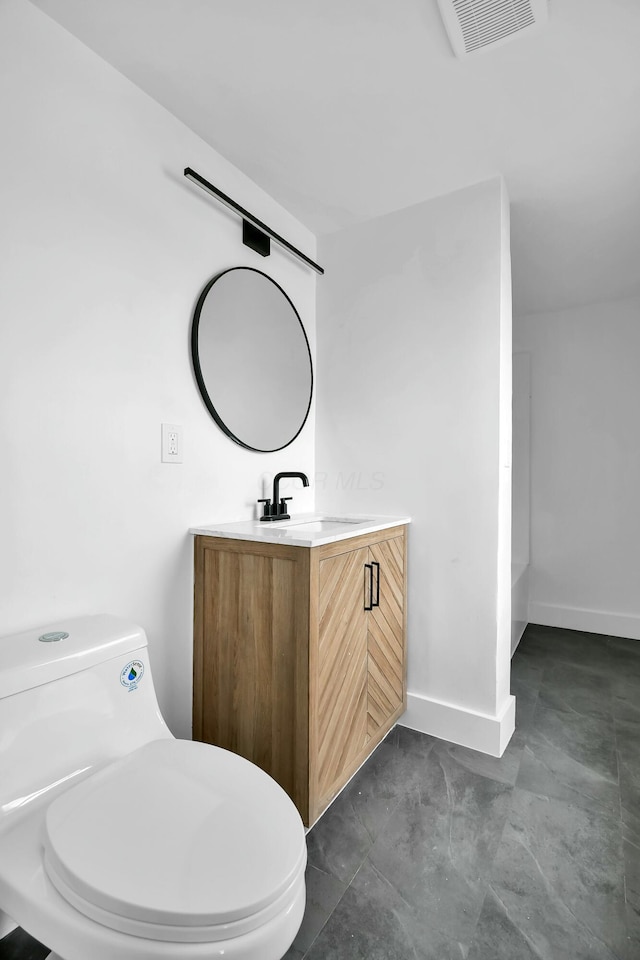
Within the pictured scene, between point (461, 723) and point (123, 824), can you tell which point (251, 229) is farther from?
point (461, 723)

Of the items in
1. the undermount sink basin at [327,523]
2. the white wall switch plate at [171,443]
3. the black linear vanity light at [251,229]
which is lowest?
the undermount sink basin at [327,523]

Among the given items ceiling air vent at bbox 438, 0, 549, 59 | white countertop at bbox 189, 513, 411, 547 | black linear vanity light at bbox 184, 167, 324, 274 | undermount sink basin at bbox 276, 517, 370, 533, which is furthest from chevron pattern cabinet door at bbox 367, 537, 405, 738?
ceiling air vent at bbox 438, 0, 549, 59

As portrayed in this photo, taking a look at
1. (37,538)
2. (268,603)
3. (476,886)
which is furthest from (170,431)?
(476,886)

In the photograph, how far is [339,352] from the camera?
234 centimetres

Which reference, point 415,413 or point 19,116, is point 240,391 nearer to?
point 415,413

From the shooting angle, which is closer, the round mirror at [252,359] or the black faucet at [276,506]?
the round mirror at [252,359]

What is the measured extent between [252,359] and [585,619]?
3.04m

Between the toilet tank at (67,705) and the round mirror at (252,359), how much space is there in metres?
0.90

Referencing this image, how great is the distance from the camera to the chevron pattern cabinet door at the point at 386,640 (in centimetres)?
177

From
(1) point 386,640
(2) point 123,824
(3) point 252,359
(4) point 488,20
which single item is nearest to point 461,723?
(1) point 386,640

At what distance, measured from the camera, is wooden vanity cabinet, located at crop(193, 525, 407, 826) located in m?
1.41

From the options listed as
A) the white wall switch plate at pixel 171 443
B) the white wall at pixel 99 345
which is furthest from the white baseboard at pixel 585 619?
the white wall switch plate at pixel 171 443

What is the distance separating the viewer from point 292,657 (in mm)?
1433

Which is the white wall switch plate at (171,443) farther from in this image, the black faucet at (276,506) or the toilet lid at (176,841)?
the toilet lid at (176,841)
